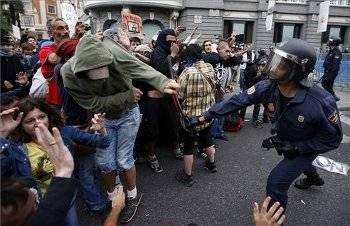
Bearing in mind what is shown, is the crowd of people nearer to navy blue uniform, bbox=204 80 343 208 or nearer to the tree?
navy blue uniform, bbox=204 80 343 208

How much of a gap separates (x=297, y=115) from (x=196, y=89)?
1430 mm

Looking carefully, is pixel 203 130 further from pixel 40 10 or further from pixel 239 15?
pixel 40 10

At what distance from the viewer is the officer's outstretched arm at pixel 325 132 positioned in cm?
254

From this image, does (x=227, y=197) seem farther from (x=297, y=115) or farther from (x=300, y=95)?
(x=300, y=95)

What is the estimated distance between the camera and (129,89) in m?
2.90

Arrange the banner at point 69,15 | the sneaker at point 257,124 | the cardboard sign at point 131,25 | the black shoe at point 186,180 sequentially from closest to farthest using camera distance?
the black shoe at point 186,180 < the banner at point 69,15 < the cardboard sign at point 131,25 < the sneaker at point 257,124

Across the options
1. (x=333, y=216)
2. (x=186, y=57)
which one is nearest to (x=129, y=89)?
(x=186, y=57)

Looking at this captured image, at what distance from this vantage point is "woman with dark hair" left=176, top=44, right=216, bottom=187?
3756 millimetres

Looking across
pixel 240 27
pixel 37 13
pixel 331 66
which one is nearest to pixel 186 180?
pixel 331 66

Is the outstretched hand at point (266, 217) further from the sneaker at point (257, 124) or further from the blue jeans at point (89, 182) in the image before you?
the sneaker at point (257, 124)

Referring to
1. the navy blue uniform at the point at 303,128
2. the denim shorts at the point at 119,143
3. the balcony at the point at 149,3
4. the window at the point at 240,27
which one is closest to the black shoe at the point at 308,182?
the navy blue uniform at the point at 303,128

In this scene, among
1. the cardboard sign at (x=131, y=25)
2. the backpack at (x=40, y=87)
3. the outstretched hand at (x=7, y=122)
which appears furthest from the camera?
the cardboard sign at (x=131, y=25)

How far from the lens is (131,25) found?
5809mm

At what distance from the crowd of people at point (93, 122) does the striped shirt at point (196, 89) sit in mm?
12
